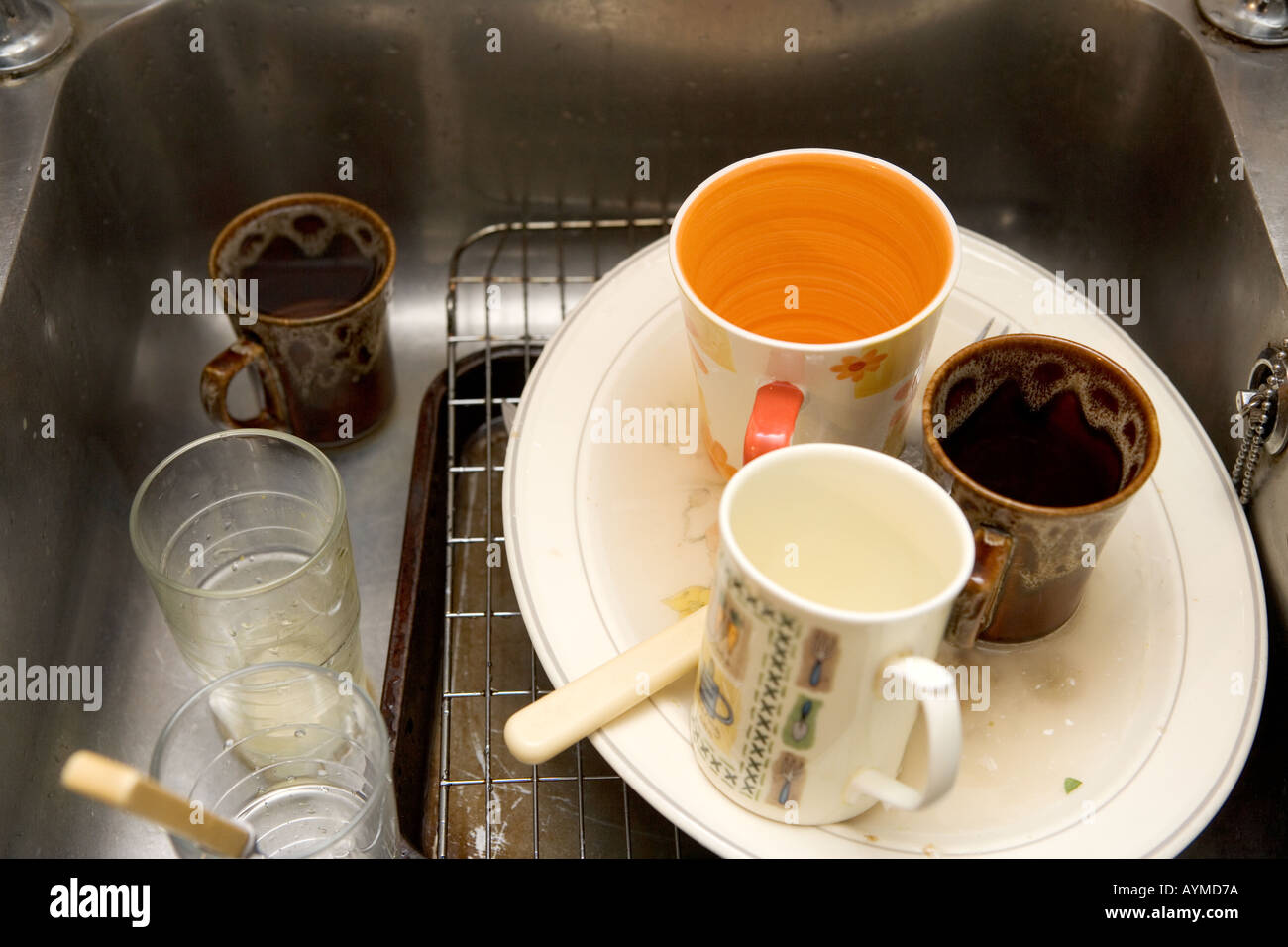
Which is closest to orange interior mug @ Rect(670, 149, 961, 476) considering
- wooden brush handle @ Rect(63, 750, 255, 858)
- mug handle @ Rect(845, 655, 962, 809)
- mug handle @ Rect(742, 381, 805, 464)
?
mug handle @ Rect(742, 381, 805, 464)

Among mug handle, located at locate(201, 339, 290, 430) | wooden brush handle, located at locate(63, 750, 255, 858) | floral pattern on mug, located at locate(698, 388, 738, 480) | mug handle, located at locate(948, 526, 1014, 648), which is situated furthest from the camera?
mug handle, located at locate(201, 339, 290, 430)

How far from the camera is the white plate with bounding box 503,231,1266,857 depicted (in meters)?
0.47

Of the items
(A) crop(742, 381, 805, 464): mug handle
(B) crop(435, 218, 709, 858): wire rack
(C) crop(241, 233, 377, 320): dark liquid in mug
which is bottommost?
(B) crop(435, 218, 709, 858): wire rack

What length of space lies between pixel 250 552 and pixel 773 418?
1.00 ft

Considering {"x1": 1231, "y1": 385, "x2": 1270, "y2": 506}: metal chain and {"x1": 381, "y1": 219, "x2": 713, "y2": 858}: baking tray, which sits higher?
{"x1": 1231, "y1": 385, "x2": 1270, "y2": 506}: metal chain

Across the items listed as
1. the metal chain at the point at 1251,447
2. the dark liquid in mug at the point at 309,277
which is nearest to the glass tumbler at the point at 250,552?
the dark liquid in mug at the point at 309,277

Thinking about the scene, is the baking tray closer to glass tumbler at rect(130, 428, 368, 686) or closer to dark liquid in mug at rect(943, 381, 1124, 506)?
glass tumbler at rect(130, 428, 368, 686)

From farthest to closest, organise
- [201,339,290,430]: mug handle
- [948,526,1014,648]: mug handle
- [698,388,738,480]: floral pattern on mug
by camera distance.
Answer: [201,339,290,430]: mug handle, [698,388,738,480]: floral pattern on mug, [948,526,1014,648]: mug handle

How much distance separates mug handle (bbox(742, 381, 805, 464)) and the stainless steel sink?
28 centimetres
